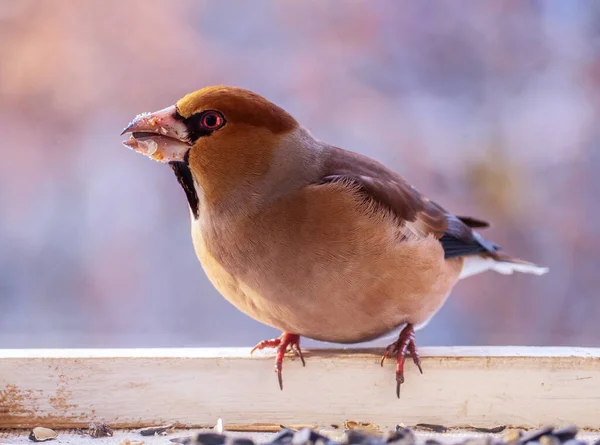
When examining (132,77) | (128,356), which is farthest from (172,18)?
(128,356)

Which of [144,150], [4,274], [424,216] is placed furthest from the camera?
[4,274]

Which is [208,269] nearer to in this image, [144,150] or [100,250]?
[144,150]

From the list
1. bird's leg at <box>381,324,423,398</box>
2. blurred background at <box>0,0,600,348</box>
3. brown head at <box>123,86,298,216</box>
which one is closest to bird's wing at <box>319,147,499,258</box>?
brown head at <box>123,86,298,216</box>

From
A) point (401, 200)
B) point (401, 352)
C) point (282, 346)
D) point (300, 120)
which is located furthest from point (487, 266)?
point (300, 120)

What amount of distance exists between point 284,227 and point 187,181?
250mm

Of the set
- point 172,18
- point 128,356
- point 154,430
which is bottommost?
point 154,430

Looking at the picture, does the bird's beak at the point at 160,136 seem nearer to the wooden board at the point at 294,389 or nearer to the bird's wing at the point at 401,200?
the bird's wing at the point at 401,200

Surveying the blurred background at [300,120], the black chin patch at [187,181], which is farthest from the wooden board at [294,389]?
the blurred background at [300,120]

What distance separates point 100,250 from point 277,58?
37.0 inches

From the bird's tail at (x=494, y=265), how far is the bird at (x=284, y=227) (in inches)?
16.0

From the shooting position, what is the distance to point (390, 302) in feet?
6.42

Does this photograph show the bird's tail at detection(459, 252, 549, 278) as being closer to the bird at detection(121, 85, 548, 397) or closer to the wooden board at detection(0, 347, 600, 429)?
the bird at detection(121, 85, 548, 397)

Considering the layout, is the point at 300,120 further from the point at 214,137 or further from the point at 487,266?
the point at 214,137

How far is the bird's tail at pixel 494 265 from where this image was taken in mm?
2436
